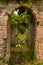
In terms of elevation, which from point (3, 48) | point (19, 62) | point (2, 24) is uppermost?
point (2, 24)

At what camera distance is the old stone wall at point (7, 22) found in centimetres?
860

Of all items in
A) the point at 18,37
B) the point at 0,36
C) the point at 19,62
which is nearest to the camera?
the point at 0,36

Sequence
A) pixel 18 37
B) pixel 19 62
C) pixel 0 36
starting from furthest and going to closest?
pixel 18 37
pixel 19 62
pixel 0 36

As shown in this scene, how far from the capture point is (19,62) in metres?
9.91

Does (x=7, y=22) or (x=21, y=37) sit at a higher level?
(x=7, y=22)

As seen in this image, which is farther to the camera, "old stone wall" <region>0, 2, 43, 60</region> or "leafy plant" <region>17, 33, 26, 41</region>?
"leafy plant" <region>17, 33, 26, 41</region>

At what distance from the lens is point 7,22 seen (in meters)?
8.82

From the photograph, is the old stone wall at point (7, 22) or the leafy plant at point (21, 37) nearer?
the old stone wall at point (7, 22)

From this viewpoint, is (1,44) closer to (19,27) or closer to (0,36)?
(0,36)

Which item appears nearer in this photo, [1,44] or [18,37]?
[1,44]

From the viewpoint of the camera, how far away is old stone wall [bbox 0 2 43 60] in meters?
8.60

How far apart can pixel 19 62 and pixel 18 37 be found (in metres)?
7.72

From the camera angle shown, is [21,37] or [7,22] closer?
[7,22]

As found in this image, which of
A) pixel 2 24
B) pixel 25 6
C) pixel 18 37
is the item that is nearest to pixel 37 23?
pixel 25 6
